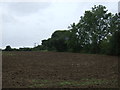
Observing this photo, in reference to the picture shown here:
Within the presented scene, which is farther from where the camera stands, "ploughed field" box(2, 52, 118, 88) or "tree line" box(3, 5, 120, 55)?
"tree line" box(3, 5, 120, 55)

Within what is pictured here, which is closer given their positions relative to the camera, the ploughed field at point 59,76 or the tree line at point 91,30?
the ploughed field at point 59,76

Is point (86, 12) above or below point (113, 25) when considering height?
above

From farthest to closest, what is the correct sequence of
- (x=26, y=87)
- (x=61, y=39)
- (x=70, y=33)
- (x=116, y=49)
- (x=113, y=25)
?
1. (x=61, y=39)
2. (x=70, y=33)
3. (x=113, y=25)
4. (x=116, y=49)
5. (x=26, y=87)

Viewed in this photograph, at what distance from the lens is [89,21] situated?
80.1 feet

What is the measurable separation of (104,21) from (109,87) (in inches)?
795

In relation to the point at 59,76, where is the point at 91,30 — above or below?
above

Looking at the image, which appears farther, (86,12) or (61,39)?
(61,39)

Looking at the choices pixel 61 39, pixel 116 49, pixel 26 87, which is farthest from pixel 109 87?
pixel 61 39

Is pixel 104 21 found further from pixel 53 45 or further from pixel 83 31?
pixel 53 45

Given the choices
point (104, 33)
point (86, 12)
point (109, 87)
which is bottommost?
point (109, 87)

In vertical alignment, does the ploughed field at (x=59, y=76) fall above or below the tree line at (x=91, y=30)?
below

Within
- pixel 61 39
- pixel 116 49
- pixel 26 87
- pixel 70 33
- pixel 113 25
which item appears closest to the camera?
pixel 26 87

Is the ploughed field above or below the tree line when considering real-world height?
below

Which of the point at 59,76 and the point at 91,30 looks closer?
the point at 59,76
